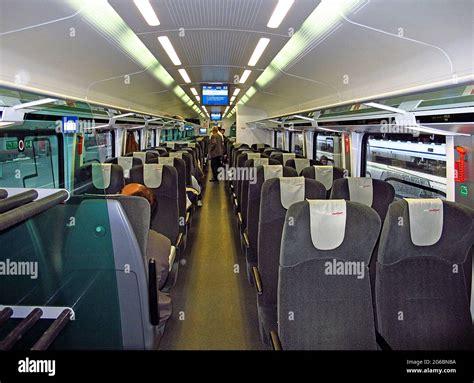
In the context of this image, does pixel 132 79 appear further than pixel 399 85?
Answer: Yes

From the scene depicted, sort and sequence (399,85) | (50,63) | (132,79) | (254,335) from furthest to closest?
(132,79)
(50,63)
(399,85)
(254,335)

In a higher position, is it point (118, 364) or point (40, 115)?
point (40, 115)

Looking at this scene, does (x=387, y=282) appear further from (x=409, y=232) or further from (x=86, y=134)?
(x=86, y=134)

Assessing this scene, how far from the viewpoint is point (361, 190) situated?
3.62m

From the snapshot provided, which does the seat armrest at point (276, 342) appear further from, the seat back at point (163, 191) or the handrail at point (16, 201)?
the seat back at point (163, 191)

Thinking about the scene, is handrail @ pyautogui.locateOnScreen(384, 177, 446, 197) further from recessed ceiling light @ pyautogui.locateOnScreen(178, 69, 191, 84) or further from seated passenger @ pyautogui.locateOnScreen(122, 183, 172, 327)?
recessed ceiling light @ pyautogui.locateOnScreen(178, 69, 191, 84)

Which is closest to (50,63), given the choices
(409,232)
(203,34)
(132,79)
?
(203,34)

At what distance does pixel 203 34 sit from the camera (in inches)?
187

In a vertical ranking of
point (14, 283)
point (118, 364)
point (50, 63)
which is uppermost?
point (50, 63)

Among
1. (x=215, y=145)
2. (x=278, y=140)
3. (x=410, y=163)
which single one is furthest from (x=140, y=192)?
(x=278, y=140)

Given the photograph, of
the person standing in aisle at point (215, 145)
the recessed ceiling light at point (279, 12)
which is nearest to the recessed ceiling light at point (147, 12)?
the recessed ceiling light at point (279, 12)

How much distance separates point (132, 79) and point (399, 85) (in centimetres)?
461

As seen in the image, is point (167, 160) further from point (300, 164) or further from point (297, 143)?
point (297, 143)

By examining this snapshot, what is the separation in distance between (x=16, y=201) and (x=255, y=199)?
9.80 ft
